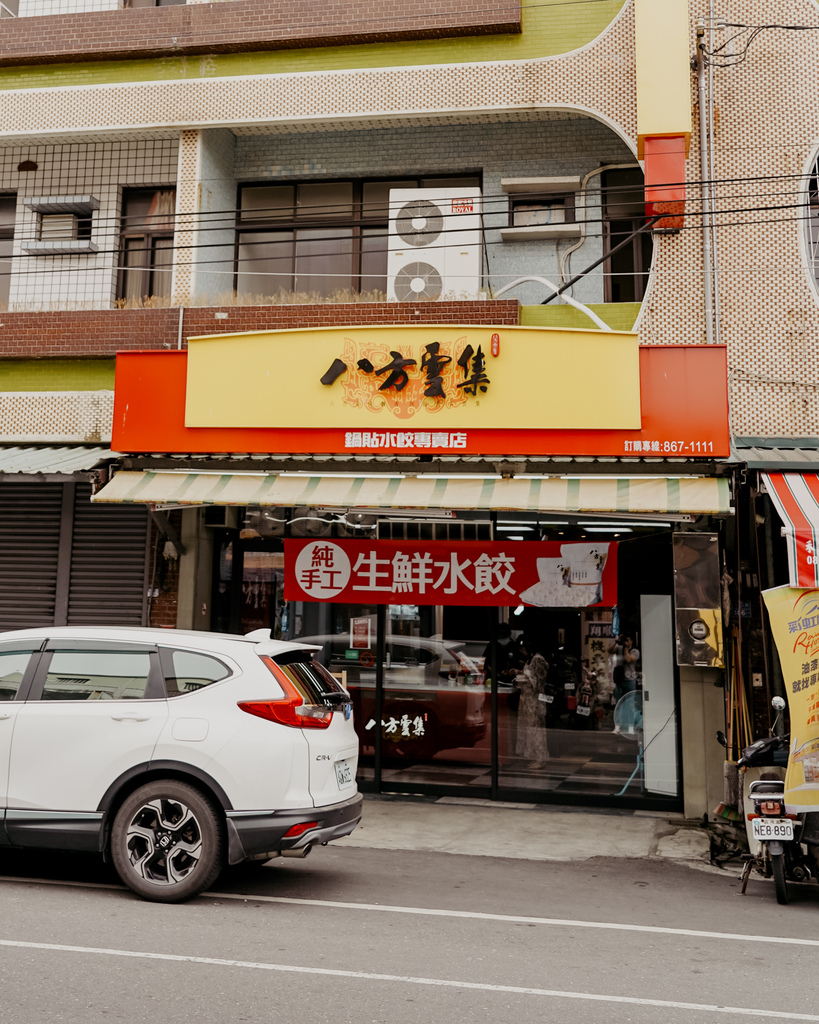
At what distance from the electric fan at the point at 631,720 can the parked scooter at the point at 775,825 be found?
2254 mm

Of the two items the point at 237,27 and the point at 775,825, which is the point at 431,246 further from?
the point at 775,825

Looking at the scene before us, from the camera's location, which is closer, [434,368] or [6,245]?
[434,368]

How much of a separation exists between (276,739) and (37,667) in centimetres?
198

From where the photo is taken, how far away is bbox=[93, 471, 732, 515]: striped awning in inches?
369

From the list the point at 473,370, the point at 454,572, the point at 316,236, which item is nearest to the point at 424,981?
the point at 454,572

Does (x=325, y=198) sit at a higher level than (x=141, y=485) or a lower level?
higher

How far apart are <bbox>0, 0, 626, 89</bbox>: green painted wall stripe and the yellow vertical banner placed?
7.46 m

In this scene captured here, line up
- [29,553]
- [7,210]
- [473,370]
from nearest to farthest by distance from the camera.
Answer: [473,370] < [29,553] < [7,210]

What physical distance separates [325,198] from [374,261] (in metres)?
1.24

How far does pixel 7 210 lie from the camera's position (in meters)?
13.8

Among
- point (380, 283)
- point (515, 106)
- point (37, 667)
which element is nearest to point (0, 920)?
point (37, 667)

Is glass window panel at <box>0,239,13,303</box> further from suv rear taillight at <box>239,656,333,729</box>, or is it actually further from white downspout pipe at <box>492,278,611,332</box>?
suv rear taillight at <box>239,656,333,729</box>

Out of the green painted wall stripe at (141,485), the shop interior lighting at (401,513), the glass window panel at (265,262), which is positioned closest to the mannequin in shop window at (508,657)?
the shop interior lighting at (401,513)

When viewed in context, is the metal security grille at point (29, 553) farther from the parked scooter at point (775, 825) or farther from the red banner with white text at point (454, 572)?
the parked scooter at point (775, 825)
